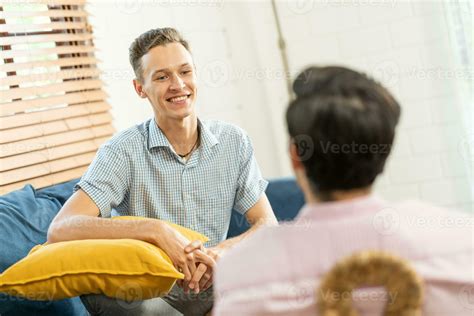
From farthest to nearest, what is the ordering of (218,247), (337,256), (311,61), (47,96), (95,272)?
(311,61) < (47,96) < (218,247) < (95,272) < (337,256)

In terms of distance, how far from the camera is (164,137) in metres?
2.53

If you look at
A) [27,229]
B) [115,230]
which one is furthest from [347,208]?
[27,229]

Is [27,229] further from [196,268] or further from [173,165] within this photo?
[196,268]

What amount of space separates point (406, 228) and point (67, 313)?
5.12 feet

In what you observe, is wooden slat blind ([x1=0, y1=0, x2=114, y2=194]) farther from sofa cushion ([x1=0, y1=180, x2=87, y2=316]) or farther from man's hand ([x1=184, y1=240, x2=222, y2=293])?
man's hand ([x1=184, y1=240, x2=222, y2=293])

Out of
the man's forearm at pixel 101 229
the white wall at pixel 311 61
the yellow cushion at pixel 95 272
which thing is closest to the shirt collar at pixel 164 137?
the man's forearm at pixel 101 229

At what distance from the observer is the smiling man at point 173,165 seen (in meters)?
2.44

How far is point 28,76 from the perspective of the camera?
306cm

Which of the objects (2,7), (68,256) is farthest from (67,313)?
(2,7)

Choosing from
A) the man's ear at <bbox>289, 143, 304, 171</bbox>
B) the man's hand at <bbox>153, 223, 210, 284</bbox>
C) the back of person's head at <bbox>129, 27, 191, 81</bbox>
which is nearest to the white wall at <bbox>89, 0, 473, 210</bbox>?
the back of person's head at <bbox>129, 27, 191, 81</bbox>

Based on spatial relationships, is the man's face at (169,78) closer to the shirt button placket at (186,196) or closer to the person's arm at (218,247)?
the shirt button placket at (186,196)

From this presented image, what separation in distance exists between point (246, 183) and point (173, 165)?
263 mm

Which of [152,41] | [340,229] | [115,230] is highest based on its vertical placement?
[152,41]

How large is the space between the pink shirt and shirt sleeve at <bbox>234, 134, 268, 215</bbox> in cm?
143
